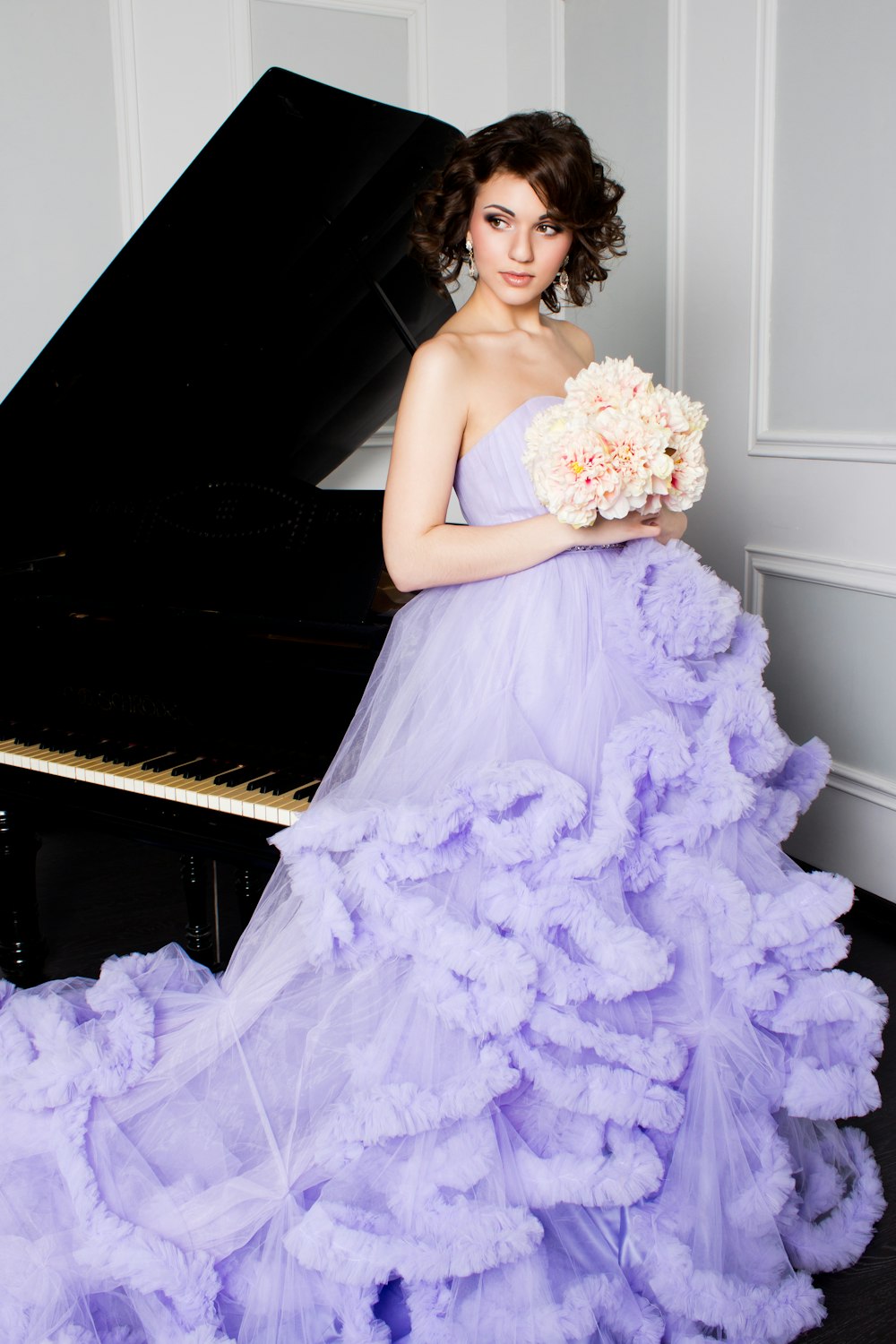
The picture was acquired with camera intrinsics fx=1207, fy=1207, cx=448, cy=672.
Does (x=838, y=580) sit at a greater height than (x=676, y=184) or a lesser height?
lesser

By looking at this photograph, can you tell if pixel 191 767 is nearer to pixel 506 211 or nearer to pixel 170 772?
pixel 170 772

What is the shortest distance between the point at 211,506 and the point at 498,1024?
161 centimetres

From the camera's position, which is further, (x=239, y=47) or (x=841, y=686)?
(x=239, y=47)

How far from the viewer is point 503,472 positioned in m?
2.13

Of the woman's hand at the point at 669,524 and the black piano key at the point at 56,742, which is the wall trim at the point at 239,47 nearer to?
the black piano key at the point at 56,742

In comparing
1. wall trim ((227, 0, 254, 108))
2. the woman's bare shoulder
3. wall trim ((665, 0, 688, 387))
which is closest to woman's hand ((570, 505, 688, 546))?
the woman's bare shoulder

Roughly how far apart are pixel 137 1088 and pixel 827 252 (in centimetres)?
295

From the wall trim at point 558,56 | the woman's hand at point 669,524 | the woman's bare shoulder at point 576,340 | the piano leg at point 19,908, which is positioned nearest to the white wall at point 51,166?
the wall trim at point 558,56

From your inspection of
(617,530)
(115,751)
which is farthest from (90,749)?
(617,530)

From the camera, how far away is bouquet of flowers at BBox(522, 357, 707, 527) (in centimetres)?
186

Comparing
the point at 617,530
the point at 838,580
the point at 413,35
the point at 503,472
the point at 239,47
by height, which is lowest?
the point at 838,580

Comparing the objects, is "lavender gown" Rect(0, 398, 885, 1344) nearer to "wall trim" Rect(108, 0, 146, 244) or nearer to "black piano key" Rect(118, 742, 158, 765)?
"black piano key" Rect(118, 742, 158, 765)

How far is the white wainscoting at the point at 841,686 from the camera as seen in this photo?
11.6 feet

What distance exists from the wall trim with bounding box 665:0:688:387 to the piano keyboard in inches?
98.5
